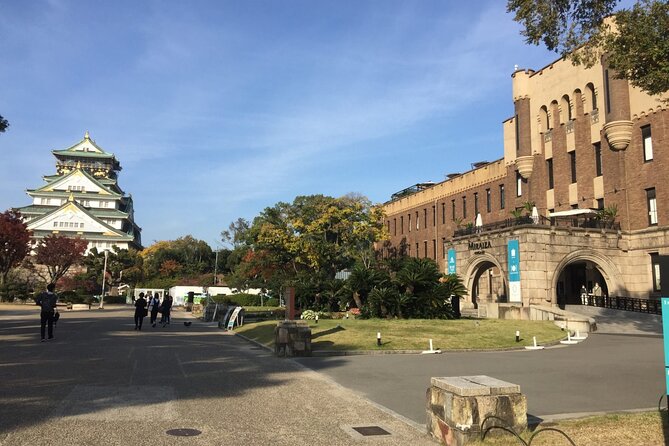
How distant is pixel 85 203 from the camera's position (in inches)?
4003

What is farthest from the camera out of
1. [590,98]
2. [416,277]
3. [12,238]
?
[12,238]

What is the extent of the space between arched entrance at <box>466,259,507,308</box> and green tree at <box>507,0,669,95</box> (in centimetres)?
2637

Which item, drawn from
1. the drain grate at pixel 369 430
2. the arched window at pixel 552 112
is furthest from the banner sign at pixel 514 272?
the drain grate at pixel 369 430

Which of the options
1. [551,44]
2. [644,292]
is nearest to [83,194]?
[644,292]

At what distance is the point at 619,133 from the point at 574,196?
19.9ft

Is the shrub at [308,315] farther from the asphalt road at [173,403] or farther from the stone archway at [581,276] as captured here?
the stone archway at [581,276]

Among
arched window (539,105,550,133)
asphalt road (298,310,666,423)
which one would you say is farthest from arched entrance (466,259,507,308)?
asphalt road (298,310,666,423)

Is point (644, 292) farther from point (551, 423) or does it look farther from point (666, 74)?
point (551, 423)

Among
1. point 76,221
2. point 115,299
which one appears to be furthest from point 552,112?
point 76,221

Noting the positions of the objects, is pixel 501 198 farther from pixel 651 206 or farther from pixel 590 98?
pixel 651 206

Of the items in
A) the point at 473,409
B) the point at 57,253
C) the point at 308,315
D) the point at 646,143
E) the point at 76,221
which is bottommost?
the point at 308,315

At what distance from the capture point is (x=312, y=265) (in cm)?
5419

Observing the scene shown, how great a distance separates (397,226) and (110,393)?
63703 millimetres

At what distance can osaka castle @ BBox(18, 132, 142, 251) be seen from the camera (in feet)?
294
